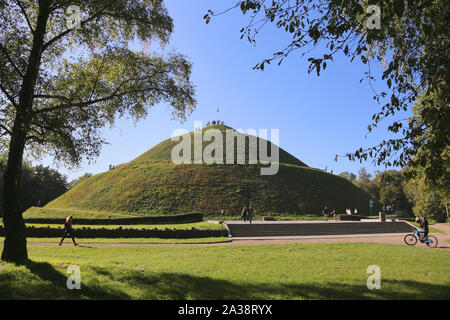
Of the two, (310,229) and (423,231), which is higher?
(423,231)

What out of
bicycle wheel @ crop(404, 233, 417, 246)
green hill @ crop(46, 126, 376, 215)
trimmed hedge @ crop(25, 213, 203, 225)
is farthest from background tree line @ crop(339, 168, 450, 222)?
trimmed hedge @ crop(25, 213, 203, 225)

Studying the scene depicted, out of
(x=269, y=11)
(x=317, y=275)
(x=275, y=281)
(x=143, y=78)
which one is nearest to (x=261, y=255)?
(x=317, y=275)

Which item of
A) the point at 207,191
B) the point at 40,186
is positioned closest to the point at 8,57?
the point at 207,191

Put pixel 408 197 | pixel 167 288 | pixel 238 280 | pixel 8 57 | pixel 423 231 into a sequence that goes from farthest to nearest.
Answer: pixel 408 197 → pixel 423 231 → pixel 8 57 → pixel 238 280 → pixel 167 288

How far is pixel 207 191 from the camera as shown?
52344mm

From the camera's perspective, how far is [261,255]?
13.1 m

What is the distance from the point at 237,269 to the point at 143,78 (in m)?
7.48

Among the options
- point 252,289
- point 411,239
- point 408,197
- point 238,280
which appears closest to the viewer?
point 252,289

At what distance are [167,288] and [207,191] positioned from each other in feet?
149

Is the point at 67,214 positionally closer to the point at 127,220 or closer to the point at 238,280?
the point at 127,220

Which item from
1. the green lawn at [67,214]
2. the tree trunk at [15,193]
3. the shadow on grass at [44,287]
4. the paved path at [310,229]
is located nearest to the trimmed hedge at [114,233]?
the paved path at [310,229]

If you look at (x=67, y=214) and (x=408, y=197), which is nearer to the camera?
(x=67, y=214)

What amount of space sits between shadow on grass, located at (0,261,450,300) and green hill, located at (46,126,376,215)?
3796 centimetres
